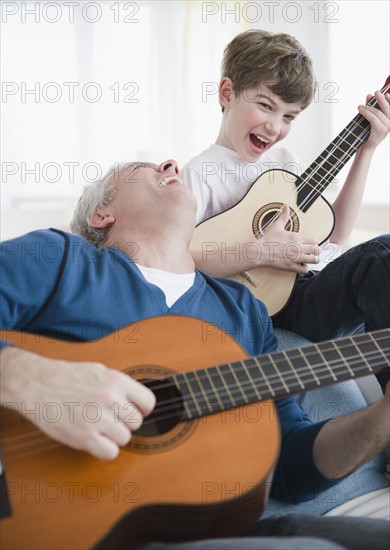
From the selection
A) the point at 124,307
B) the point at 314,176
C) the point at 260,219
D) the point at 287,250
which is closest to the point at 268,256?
the point at 287,250

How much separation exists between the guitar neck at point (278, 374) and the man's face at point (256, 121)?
40.1 inches

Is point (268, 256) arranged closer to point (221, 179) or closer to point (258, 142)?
point (221, 179)

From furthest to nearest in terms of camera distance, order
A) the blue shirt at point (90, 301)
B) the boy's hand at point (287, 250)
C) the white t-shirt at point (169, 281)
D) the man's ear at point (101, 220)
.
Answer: the boy's hand at point (287, 250) → the man's ear at point (101, 220) → the white t-shirt at point (169, 281) → the blue shirt at point (90, 301)

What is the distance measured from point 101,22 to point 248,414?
3291mm

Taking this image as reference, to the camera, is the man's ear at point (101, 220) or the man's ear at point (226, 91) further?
the man's ear at point (226, 91)

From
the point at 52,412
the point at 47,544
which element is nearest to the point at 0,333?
the point at 52,412

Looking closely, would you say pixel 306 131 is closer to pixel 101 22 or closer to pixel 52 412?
pixel 101 22

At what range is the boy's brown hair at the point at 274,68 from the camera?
186 cm

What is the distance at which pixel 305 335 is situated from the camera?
4.81 feet

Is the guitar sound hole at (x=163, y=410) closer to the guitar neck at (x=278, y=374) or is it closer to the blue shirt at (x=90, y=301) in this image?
the guitar neck at (x=278, y=374)

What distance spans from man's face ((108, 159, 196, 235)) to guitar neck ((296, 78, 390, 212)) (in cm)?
45

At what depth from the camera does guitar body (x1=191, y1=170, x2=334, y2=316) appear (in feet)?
5.44

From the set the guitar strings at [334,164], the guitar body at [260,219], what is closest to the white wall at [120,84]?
the guitar strings at [334,164]

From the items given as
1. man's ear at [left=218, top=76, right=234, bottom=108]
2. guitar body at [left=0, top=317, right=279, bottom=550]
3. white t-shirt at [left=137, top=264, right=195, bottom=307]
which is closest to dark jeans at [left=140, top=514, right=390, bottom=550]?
guitar body at [left=0, top=317, right=279, bottom=550]
